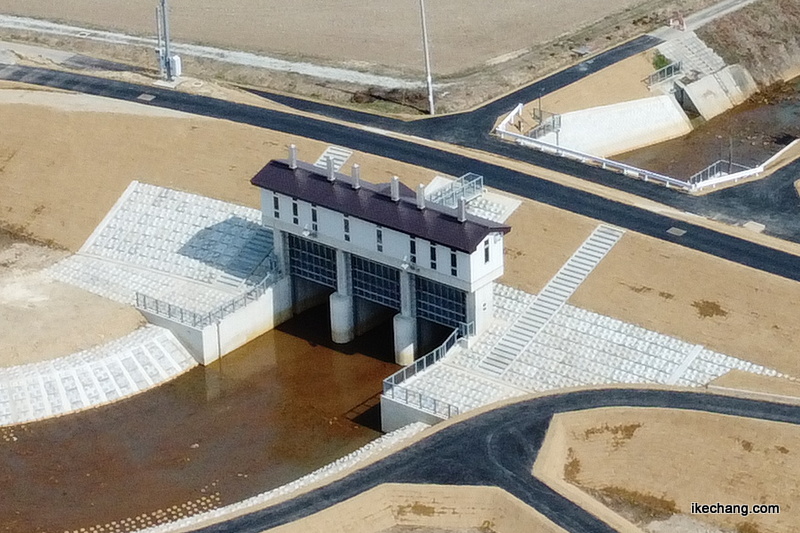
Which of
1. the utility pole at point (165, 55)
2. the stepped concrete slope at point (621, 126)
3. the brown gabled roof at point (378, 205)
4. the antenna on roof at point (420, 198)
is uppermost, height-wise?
the utility pole at point (165, 55)

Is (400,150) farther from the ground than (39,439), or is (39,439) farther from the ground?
(400,150)

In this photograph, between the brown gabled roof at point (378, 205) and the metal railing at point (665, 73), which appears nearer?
the brown gabled roof at point (378, 205)

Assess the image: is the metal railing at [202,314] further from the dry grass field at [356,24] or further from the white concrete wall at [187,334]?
the dry grass field at [356,24]

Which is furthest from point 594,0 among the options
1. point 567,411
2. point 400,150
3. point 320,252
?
point 567,411

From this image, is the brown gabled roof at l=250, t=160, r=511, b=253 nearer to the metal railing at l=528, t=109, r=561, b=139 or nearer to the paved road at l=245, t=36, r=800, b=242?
the paved road at l=245, t=36, r=800, b=242

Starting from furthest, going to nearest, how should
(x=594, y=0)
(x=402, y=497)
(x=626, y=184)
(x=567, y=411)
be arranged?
(x=594, y=0), (x=626, y=184), (x=567, y=411), (x=402, y=497)

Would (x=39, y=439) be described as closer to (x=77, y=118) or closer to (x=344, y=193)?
(x=344, y=193)

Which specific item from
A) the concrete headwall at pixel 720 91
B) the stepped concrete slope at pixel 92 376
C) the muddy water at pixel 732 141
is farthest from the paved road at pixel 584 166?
the stepped concrete slope at pixel 92 376
